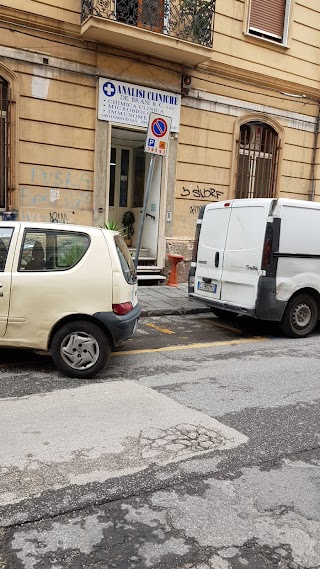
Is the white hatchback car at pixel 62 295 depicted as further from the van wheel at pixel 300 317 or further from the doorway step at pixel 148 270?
the doorway step at pixel 148 270

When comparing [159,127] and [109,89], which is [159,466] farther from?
[109,89]

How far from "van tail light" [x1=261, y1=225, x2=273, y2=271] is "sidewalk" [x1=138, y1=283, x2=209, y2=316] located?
2.36 metres

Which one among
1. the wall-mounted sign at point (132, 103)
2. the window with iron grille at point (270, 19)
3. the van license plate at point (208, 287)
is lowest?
the van license plate at point (208, 287)

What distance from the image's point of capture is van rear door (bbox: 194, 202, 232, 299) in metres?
7.82

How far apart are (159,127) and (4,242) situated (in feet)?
14.8

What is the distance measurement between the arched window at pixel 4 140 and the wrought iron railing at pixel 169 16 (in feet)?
7.40

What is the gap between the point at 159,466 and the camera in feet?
10.8

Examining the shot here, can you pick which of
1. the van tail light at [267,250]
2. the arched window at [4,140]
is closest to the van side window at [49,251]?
the van tail light at [267,250]

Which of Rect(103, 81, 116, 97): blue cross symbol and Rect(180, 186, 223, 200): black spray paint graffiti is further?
Rect(180, 186, 223, 200): black spray paint graffiti

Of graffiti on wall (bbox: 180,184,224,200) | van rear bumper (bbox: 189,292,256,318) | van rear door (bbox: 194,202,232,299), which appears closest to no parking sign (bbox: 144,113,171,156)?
van rear door (bbox: 194,202,232,299)

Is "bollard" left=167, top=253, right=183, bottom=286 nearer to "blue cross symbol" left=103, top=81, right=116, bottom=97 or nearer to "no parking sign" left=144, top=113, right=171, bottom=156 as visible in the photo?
"no parking sign" left=144, top=113, right=171, bottom=156

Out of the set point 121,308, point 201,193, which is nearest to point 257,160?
point 201,193

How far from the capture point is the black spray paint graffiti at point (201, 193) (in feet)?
40.2

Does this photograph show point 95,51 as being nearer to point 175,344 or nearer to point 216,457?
point 175,344
